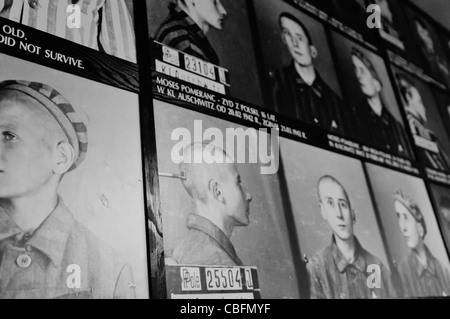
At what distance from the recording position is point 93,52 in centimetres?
172

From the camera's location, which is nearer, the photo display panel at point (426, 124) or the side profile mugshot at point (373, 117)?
the side profile mugshot at point (373, 117)

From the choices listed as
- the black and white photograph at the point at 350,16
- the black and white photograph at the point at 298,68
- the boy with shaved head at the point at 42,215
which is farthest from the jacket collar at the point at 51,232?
the black and white photograph at the point at 350,16

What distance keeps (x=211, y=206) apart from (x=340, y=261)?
743 millimetres

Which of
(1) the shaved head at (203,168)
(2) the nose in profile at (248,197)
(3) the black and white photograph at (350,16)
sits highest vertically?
(3) the black and white photograph at (350,16)

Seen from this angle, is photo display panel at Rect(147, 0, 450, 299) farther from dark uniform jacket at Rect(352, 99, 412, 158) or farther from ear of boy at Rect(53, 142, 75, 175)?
ear of boy at Rect(53, 142, 75, 175)

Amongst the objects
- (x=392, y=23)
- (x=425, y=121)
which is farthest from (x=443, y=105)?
(x=392, y=23)

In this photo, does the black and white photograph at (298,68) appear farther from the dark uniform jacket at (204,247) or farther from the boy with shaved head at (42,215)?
the boy with shaved head at (42,215)

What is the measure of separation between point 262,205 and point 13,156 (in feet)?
3.25

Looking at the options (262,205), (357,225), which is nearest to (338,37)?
(357,225)

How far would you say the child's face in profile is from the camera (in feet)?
4.52

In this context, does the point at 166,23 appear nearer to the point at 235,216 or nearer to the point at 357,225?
the point at 235,216

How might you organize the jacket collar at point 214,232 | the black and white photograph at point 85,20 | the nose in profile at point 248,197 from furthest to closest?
the nose in profile at point 248,197, the jacket collar at point 214,232, the black and white photograph at point 85,20

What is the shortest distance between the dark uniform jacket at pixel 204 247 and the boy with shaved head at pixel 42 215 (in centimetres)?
23

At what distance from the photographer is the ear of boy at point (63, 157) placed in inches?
58.2
